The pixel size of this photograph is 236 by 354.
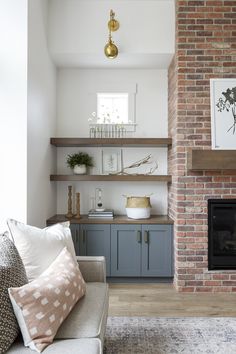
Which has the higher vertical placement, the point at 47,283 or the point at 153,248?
the point at 47,283

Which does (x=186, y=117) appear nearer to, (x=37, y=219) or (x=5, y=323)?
(x=37, y=219)

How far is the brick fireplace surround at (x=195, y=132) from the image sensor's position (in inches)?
119

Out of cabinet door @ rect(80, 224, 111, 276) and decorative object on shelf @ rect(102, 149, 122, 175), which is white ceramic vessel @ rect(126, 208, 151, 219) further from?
decorative object on shelf @ rect(102, 149, 122, 175)

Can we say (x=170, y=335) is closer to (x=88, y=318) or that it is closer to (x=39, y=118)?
(x=88, y=318)

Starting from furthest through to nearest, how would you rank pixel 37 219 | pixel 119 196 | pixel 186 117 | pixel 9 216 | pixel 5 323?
1. pixel 119 196
2. pixel 186 117
3. pixel 37 219
4. pixel 9 216
5. pixel 5 323

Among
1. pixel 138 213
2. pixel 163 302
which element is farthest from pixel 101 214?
pixel 163 302

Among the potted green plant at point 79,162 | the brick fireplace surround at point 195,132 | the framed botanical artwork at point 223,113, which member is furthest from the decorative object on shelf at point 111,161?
the framed botanical artwork at point 223,113

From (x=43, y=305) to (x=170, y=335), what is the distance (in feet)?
4.19

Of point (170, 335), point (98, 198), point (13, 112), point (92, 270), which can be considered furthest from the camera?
point (98, 198)

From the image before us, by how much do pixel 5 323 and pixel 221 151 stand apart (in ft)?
7.93

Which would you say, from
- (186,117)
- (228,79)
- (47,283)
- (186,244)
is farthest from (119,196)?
(47,283)

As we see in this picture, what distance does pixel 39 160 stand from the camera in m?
2.92

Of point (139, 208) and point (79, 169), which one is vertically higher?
point (79, 169)

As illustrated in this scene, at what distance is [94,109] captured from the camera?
3664mm
